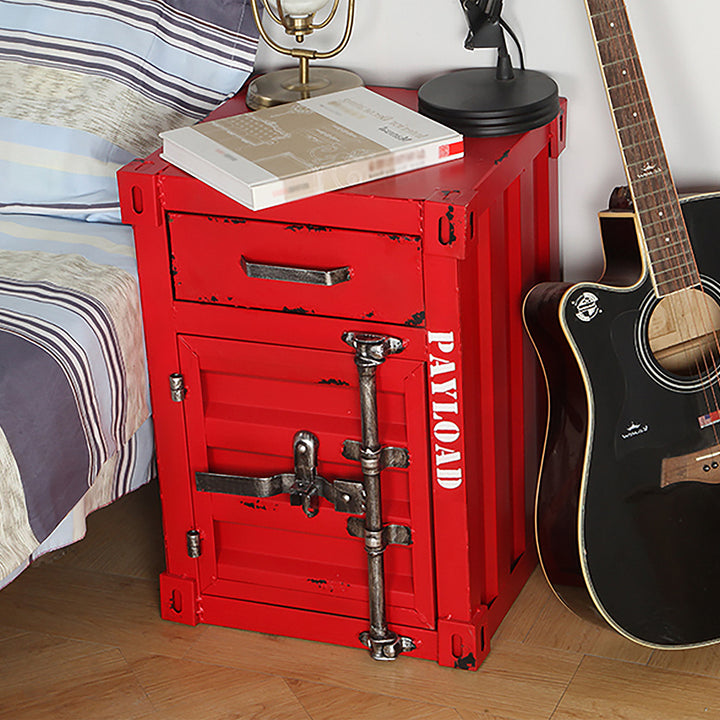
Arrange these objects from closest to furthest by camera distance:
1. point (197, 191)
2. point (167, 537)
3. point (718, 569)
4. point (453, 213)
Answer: point (453, 213), point (197, 191), point (718, 569), point (167, 537)

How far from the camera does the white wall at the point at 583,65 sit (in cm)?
153

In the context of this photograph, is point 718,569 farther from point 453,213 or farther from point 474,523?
point 453,213

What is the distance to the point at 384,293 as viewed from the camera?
136 cm

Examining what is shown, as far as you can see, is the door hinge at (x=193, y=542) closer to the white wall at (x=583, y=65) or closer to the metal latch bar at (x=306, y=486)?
the metal latch bar at (x=306, y=486)

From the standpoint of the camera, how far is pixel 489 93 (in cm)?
150

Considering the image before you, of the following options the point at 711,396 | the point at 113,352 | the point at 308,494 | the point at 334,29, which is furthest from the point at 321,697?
the point at 334,29

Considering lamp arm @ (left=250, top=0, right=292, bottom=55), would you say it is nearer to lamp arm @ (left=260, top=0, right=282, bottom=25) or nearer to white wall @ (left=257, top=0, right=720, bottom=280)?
lamp arm @ (left=260, top=0, right=282, bottom=25)

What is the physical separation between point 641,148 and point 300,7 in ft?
1.66

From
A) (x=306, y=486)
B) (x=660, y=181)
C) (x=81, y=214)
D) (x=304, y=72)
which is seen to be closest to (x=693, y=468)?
(x=660, y=181)

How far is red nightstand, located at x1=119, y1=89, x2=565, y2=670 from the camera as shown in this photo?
53.3 inches

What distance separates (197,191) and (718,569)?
833mm

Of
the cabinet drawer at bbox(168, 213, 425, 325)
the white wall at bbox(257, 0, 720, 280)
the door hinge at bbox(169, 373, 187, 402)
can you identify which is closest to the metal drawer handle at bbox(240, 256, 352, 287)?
the cabinet drawer at bbox(168, 213, 425, 325)

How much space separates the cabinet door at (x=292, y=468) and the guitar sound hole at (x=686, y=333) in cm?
32

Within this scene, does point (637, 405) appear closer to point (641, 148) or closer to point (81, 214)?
point (641, 148)
